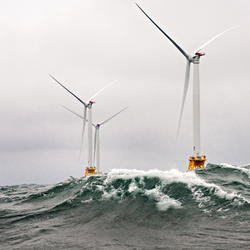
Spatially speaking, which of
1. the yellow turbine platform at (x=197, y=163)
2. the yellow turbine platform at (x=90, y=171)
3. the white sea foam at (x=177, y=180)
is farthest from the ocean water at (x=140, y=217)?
the yellow turbine platform at (x=90, y=171)

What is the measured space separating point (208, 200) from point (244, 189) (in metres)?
6.96

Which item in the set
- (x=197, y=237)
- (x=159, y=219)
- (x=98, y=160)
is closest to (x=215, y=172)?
(x=159, y=219)

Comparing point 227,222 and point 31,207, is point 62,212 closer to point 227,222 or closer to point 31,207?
point 31,207

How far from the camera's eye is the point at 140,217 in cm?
2434

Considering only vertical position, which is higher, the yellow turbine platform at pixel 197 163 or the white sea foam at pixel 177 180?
the yellow turbine platform at pixel 197 163

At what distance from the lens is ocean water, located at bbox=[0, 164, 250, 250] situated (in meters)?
18.9

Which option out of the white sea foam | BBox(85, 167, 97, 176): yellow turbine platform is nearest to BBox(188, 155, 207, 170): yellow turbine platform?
the white sea foam

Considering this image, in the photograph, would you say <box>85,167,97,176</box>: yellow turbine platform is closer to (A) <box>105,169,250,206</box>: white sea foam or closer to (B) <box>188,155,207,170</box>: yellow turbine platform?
(B) <box>188,155,207,170</box>: yellow turbine platform

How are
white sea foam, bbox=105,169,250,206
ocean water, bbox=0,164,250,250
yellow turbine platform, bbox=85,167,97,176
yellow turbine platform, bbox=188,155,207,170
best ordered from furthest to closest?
yellow turbine platform, bbox=85,167,97,176 → yellow turbine platform, bbox=188,155,207,170 → white sea foam, bbox=105,169,250,206 → ocean water, bbox=0,164,250,250

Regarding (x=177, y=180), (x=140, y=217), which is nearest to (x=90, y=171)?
(x=177, y=180)

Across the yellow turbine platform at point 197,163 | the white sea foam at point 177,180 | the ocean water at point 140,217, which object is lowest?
the ocean water at point 140,217

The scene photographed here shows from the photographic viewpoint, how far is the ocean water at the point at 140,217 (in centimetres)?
1891

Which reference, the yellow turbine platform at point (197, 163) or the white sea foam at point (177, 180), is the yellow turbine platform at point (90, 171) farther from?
the white sea foam at point (177, 180)

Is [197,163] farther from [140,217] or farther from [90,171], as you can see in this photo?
[90,171]
